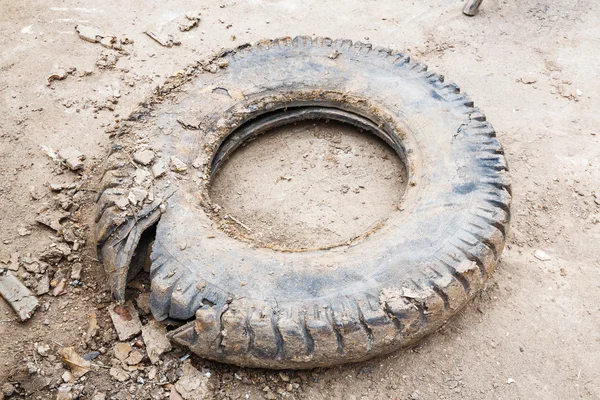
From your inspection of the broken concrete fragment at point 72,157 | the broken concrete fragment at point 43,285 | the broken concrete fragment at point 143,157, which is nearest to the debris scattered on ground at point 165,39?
the broken concrete fragment at point 72,157

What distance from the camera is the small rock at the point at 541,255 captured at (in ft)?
9.74

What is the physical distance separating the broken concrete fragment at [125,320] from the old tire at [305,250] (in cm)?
16

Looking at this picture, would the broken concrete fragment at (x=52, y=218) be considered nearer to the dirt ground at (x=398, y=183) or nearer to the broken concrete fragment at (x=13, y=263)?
the dirt ground at (x=398, y=183)

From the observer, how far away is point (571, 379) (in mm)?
2490

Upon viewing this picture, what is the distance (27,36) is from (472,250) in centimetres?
417

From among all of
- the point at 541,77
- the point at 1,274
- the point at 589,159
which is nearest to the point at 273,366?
the point at 1,274

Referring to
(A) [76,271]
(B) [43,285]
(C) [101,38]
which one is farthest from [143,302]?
(C) [101,38]

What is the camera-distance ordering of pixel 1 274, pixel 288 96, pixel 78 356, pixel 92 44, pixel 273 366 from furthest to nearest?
pixel 92 44 < pixel 288 96 < pixel 1 274 < pixel 78 356 < pixel 273 366

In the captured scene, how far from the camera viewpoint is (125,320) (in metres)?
2.69

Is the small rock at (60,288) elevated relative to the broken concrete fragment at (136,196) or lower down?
lower down

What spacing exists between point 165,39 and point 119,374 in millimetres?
3035

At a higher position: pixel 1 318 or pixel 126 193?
pixel 126 193

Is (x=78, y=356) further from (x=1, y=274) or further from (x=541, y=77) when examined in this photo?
(x=541, y=77)

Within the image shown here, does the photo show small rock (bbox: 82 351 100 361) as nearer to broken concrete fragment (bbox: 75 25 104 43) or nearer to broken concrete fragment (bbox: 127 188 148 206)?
broken concrete fragment (bbox: 127 188 148 206)
